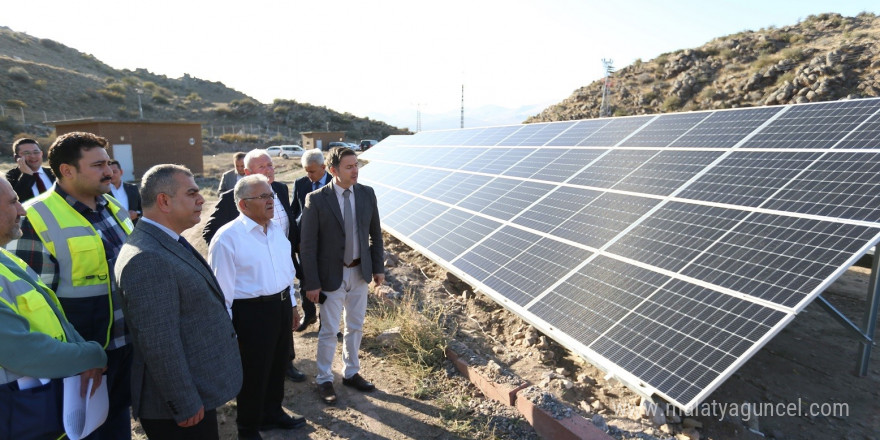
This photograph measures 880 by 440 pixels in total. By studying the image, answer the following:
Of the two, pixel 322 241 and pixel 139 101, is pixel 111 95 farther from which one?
pixel 322 241

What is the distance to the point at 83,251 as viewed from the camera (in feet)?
9.27

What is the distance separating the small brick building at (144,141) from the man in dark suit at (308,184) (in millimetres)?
22155

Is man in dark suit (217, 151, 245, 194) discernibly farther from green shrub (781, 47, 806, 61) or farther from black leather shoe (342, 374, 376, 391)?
green shrub (781, 47, 806, 61)

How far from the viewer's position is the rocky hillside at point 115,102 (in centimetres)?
4178

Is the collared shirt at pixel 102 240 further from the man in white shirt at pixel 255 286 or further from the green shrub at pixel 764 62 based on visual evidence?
the green shrub at pixel 764 62

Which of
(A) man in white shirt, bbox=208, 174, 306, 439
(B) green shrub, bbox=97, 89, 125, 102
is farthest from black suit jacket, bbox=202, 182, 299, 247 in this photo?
(B) green shrub, bbox=97, 89, 125, 102

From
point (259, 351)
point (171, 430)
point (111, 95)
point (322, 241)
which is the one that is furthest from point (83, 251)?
point (111, 95)

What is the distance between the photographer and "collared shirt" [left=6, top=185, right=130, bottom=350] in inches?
106

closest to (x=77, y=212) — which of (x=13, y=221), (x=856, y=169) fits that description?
(x=13, y=221)

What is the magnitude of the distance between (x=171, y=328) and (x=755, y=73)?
28362mm

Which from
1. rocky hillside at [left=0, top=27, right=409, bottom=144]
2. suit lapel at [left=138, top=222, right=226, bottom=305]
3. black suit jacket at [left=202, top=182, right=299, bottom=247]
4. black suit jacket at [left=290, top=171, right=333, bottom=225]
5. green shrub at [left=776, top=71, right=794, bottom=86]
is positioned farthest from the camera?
rocky hillside at [left=0, top=27, right=409, bottom=144]

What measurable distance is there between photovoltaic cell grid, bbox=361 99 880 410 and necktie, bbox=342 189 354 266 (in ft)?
6.35

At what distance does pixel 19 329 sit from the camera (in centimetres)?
205

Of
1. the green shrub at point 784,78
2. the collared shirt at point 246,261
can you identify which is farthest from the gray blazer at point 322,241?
the green shrub at point 784,78
